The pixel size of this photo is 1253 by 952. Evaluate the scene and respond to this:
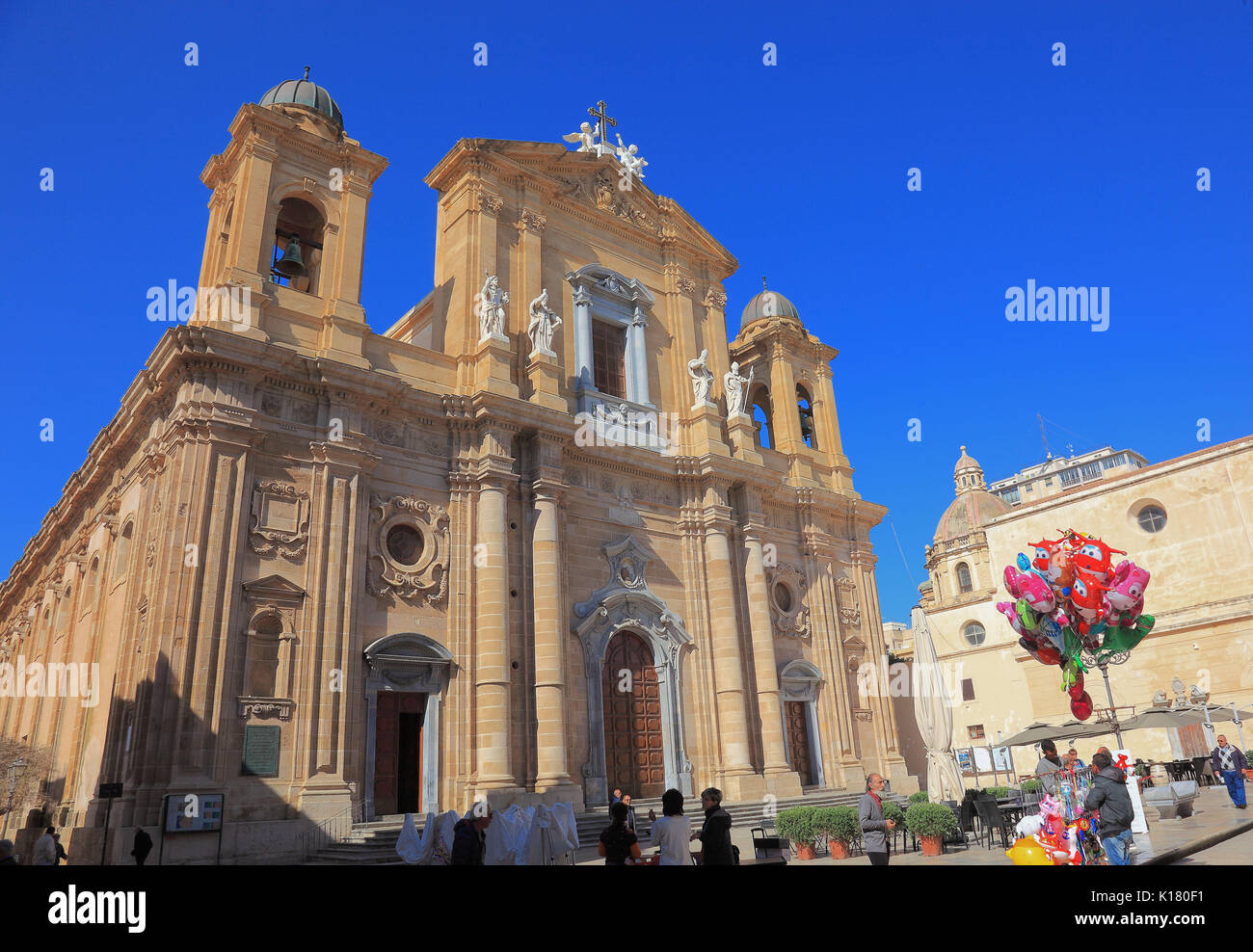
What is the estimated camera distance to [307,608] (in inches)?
642

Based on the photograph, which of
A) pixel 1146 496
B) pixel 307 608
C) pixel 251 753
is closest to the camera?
pixel 251 753

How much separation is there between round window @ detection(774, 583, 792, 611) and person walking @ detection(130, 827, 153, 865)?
1725 cm

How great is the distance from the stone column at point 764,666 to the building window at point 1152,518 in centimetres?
→ 2027

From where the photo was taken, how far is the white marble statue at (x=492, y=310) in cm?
2077

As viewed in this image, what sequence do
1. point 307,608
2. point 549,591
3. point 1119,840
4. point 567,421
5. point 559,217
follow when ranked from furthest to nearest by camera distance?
1. point 559,217
2. point 567,421
3. point 549,591
4. point 307,608
5. point 1119,840

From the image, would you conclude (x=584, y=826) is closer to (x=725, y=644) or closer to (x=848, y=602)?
(x=725, y=644)

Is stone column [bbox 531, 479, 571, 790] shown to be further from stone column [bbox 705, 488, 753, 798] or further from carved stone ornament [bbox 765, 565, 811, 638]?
carved stone ornament [bbox 765, 565, 811, 638]

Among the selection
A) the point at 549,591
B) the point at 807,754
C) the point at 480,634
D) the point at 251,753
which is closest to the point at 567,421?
the point at 549,591

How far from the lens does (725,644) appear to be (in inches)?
883

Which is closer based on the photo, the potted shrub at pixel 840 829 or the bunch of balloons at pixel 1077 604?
the potted shrub at pixel 840 829

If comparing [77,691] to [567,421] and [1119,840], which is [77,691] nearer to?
[567,421]

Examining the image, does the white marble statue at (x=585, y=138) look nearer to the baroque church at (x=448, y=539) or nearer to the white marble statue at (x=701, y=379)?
the baroque church at (x=448, y=539)

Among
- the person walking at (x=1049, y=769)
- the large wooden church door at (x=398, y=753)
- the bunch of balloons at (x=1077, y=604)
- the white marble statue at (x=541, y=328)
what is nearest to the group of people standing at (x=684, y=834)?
the person walking at (x=1049, y=769)

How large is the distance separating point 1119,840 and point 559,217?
66.7 feet
